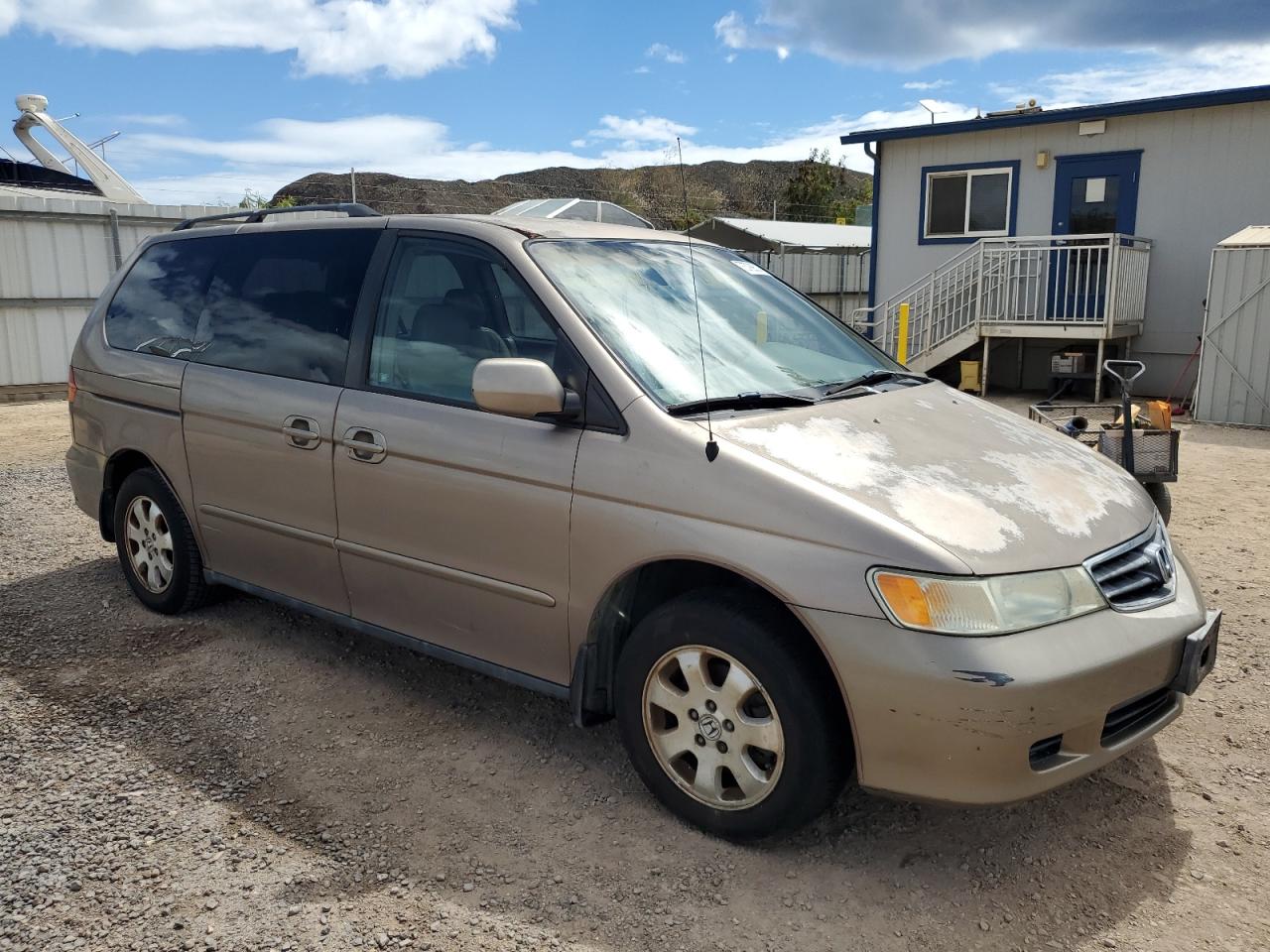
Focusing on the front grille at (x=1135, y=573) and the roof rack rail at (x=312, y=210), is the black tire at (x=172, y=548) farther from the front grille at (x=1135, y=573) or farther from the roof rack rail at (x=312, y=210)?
the front grille at (x=1135, y=573)

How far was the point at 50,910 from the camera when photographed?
8.54 feet

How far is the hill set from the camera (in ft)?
121

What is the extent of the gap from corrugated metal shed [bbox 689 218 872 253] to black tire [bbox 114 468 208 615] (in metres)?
18.9

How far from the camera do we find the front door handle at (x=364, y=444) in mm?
3504

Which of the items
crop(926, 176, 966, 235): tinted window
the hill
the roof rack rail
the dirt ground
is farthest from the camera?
the hill

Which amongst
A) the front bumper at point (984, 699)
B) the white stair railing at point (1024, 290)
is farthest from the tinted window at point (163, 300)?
the white stair railing at point (1024, 290)

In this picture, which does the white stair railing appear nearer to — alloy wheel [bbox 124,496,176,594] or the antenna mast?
the antenna mast

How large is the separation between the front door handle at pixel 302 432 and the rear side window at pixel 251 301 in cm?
17

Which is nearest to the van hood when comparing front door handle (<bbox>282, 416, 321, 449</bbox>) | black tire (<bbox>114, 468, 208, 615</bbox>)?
front door handle (<bbox>282, 416, 321, 449</bbox>)

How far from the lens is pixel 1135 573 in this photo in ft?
9.23

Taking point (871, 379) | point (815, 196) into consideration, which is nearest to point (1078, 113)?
point (871, 379)

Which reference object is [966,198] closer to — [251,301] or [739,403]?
[251,301]

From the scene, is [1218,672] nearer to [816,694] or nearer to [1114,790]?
[1114,790]

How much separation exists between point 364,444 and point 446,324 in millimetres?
515
